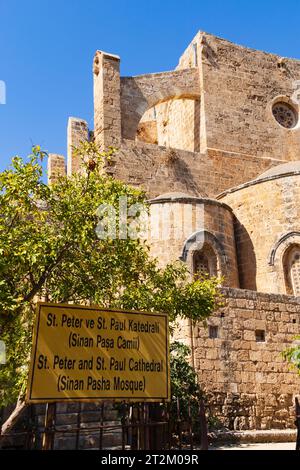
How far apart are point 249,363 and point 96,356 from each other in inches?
261

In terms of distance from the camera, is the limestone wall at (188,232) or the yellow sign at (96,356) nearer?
the yellow sign at (96,356)

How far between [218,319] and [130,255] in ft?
11.7

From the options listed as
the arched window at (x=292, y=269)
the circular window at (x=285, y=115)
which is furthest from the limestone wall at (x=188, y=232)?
the circular window at (x=285, y=115)

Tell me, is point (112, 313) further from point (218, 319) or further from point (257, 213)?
point (257, 213)

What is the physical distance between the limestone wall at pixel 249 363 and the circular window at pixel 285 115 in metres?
12.0

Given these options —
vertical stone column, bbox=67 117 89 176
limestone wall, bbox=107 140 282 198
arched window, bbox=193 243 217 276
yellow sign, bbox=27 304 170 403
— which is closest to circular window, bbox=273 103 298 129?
limestone wall, bbox=107 140 282 198

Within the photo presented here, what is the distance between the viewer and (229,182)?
1816cm

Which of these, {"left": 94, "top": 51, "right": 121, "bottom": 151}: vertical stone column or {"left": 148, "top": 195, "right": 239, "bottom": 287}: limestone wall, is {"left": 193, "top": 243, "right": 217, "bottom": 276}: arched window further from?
{"left": 94, "top": 51, "right": 121, "bottom": 151}: vertical stone column

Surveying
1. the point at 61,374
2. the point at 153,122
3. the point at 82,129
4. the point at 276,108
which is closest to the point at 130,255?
the point at 61,374

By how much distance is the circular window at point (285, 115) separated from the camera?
68.0 ft

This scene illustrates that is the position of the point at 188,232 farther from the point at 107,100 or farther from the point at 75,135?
the point at 75,135

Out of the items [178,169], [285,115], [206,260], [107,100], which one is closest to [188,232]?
[206,260]

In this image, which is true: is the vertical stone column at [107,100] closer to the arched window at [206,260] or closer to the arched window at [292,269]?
the arched window at [206,260]

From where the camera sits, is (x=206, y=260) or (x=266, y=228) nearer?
(x=206, y=260)
